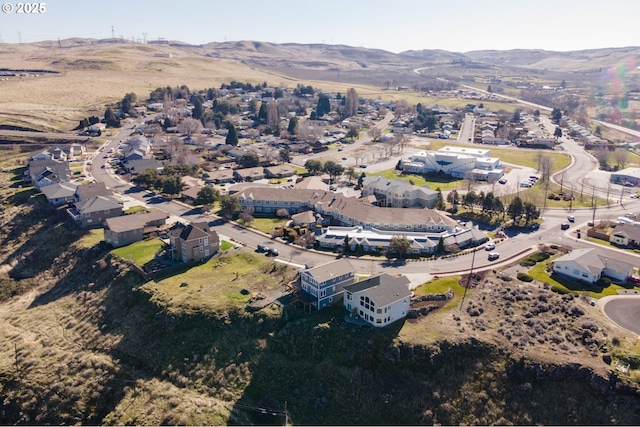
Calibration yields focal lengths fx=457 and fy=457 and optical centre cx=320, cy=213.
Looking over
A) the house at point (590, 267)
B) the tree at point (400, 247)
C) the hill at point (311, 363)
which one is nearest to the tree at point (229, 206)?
the hill at point (311, 363)

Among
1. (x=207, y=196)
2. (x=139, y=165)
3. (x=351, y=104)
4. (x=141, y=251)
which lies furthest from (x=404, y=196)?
(x=351, y=104)

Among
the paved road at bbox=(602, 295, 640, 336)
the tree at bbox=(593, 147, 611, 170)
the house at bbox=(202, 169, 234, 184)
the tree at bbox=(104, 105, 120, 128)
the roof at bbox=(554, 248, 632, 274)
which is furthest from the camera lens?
the tree at bbox=(104, 105, 120, 128)

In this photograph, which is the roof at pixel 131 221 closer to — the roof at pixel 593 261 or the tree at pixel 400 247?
the tree at pixel 400 247

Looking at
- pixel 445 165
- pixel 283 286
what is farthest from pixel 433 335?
pixel 445 165

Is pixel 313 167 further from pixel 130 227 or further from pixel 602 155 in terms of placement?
pixel 602 155

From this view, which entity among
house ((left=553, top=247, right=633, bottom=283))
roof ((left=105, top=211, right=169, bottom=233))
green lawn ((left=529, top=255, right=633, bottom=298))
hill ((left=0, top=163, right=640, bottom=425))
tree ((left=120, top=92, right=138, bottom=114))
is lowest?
hill ((left=0, top=163, right=640, bottom=425))

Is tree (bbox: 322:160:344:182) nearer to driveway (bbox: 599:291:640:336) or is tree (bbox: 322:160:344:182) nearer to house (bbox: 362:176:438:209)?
house (bbox: 362:176:438:209)

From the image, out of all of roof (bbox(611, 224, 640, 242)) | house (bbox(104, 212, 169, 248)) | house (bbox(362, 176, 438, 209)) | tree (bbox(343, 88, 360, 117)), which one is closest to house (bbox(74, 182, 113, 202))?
house (bbox(104, 212, 169, 248))

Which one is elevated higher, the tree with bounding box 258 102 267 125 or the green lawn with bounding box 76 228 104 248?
the tree with bounding box 258 102 267 125

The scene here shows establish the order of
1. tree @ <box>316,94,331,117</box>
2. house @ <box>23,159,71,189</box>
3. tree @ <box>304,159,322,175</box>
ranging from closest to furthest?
house @ <box>23,159,71,189</box>
tree @ <box>304,159,322,175</box>
tree @ <box>316,94,331,117</box>
